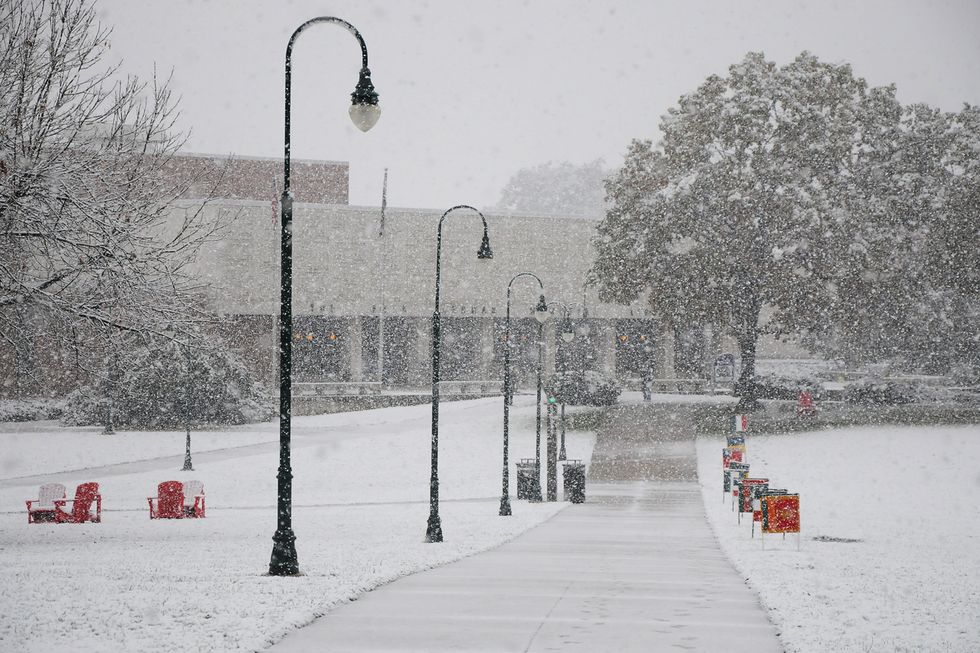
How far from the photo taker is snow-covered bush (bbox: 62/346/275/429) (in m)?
47.2

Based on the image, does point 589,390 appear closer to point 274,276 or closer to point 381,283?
point 381,283

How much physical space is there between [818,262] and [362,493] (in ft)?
73.4

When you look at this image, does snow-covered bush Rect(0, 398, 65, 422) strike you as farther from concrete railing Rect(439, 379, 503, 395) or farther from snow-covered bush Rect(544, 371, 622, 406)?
snow-covered bush Rect(544, 371, 622, 406)

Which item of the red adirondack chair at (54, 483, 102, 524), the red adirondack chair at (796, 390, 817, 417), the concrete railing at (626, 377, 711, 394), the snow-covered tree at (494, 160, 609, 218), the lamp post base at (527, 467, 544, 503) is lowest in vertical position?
the lamp post base at (527, 467, 544, 503)

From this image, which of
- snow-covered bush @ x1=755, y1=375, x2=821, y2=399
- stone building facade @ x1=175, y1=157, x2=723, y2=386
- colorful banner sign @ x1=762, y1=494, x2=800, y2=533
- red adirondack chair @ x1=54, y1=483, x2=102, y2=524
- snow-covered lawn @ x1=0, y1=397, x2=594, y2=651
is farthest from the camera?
stone building facade @ x1=175, y1=157, x2=723, y2=386

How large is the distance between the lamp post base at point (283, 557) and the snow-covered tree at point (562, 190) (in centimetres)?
10918

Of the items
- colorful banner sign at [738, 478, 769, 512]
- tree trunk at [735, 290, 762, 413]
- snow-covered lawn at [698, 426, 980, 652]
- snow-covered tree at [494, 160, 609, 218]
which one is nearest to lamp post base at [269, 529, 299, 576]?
snow-covered lawn at [698, 426, 980, 652]

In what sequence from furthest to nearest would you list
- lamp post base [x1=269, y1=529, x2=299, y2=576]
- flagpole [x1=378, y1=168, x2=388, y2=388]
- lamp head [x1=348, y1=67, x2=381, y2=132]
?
flagpole [x1=378, y1=168, x2=388, y2=388]
lamp head [x1=348, y1=67, x2=381, y2=132]
lamp post base [x1=269, y1=529, x2=299, y2=576]

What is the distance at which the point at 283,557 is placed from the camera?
43.6 ft

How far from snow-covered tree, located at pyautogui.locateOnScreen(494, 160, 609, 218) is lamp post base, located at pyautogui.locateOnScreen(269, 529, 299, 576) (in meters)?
109

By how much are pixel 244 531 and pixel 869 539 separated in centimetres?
1230

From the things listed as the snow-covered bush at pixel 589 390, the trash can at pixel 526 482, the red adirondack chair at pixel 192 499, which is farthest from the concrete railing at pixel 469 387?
the red adirondack chair at pixel 192 499

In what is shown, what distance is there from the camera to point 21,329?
61.1 ft

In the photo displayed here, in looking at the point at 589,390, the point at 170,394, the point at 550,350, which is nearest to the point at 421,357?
the point at 550,350
